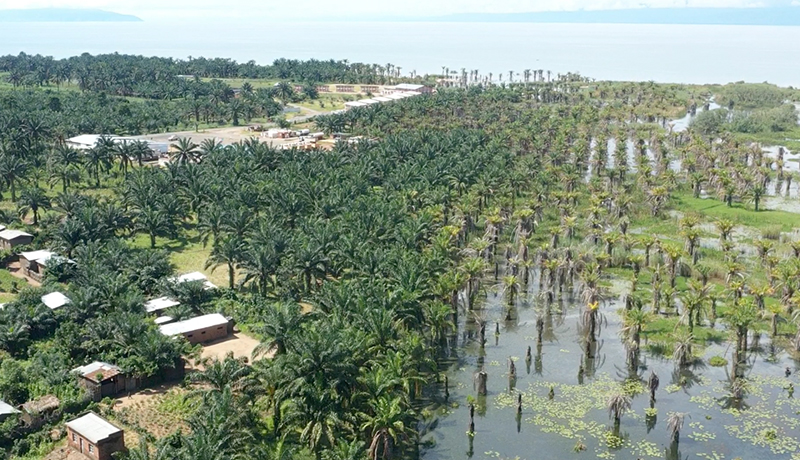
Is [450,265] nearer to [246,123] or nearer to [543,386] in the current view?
[543,386]

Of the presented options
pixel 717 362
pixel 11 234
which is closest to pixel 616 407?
pixel 717 362

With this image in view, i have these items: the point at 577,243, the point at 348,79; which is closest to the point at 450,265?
the point at 577,243

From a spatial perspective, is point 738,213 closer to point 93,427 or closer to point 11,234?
point 93,427

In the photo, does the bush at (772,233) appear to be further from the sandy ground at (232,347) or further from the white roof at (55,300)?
the white roof at (55,300)

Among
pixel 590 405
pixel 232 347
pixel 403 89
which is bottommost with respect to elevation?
pixel 590 405

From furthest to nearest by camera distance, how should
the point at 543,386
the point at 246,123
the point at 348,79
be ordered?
the point at 348,79 → the point at 246,123 → the point at 543,386

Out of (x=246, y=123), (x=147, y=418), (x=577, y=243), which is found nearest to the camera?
(x=147, y=418)
